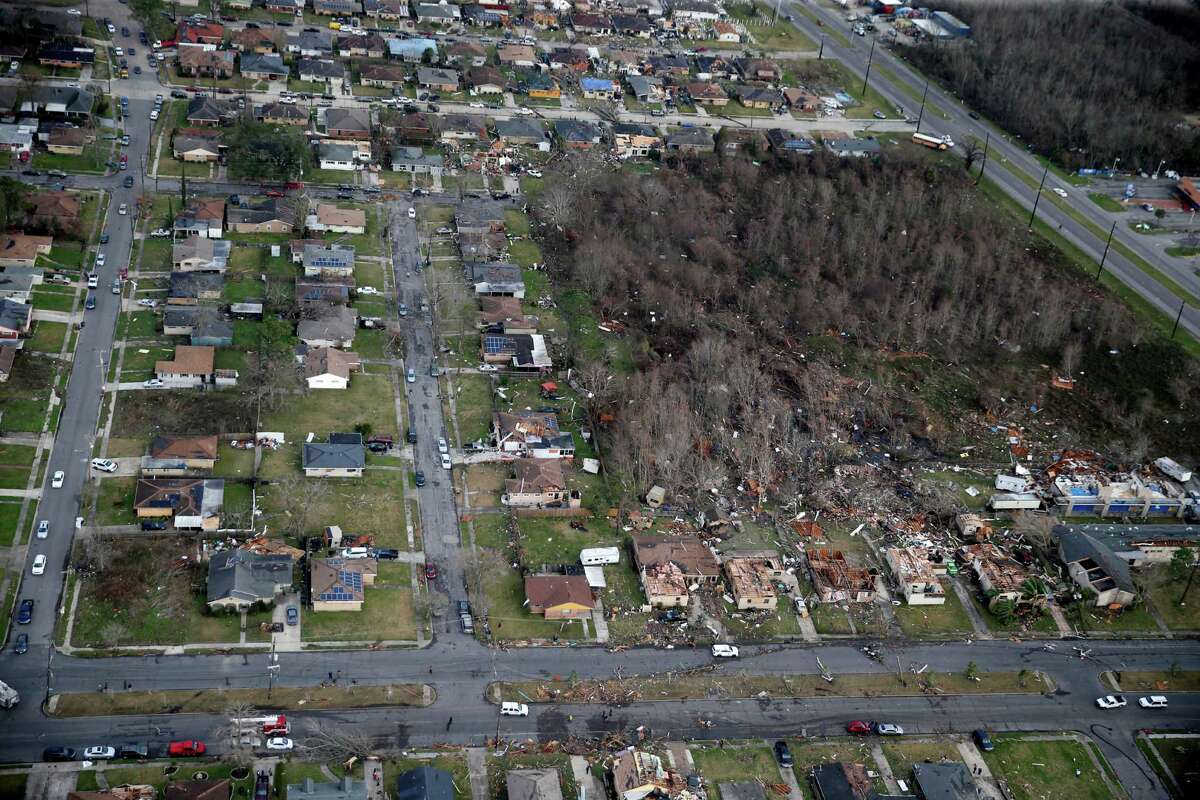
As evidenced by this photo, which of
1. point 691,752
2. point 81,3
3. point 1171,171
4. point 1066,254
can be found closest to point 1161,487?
point 1066,254

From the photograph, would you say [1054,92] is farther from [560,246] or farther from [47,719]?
[47,719]

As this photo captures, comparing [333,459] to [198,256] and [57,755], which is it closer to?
[57,755]

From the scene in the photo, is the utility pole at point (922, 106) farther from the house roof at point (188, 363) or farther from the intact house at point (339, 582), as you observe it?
the intact house at point (339, 582)

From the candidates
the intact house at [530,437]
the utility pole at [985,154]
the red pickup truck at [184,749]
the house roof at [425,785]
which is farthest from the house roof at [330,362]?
the utility pole at [985,154]

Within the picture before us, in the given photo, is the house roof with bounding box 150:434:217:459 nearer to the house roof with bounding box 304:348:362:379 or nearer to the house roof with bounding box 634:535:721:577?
the house roof with bounding box 304:348:362:379

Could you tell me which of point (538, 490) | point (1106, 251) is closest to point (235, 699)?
point (538, 490)
